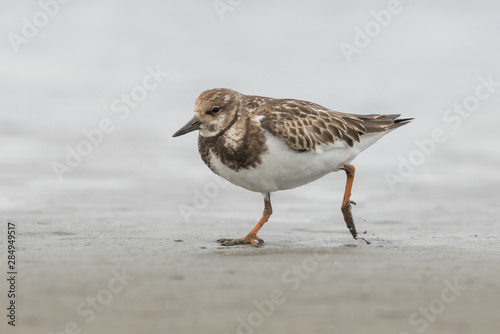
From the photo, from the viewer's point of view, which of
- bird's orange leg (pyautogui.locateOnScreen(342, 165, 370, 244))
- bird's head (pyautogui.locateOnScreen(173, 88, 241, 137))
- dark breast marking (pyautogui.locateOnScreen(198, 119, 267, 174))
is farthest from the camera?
bird's orange leg (pyautogui.locateOnScreen(342, 165, 370, 244))

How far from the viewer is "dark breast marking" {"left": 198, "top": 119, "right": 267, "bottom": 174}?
7.23 metres

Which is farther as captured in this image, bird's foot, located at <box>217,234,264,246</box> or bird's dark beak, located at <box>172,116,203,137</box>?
bird's dark beak, located at <box>172,116,203,137</box>

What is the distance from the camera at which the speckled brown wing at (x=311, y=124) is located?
7488 mm

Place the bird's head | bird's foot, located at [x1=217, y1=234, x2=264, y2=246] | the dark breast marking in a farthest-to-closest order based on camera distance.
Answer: the bird's head
bird's foot, located at [x1=217, y1=234, x2=264, y2=246]
the dark breast marking

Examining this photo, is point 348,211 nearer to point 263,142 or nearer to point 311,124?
point 311,124

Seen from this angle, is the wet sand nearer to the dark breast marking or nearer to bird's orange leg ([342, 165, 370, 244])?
bird's orange leg ([342, 165, 370, 244])

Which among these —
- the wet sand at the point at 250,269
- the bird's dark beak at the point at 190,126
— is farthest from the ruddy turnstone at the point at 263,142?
the wet sand at the point at 250,269

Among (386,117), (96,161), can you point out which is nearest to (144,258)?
(386,117)

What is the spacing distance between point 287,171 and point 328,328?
135 inches

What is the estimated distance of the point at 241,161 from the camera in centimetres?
725

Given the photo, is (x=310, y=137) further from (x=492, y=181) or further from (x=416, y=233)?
(x=492, y=181)

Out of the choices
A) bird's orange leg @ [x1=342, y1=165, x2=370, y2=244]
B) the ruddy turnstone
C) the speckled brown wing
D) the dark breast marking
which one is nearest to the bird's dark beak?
the ruddy turnstone

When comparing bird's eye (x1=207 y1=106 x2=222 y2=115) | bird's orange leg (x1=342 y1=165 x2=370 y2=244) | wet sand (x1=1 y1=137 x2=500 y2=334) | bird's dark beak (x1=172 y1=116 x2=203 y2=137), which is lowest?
wet sand (x1=1 y1=137 x2=500 y2=334)

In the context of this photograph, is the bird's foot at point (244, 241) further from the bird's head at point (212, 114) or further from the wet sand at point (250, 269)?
the bird's head at point (212, 114)
